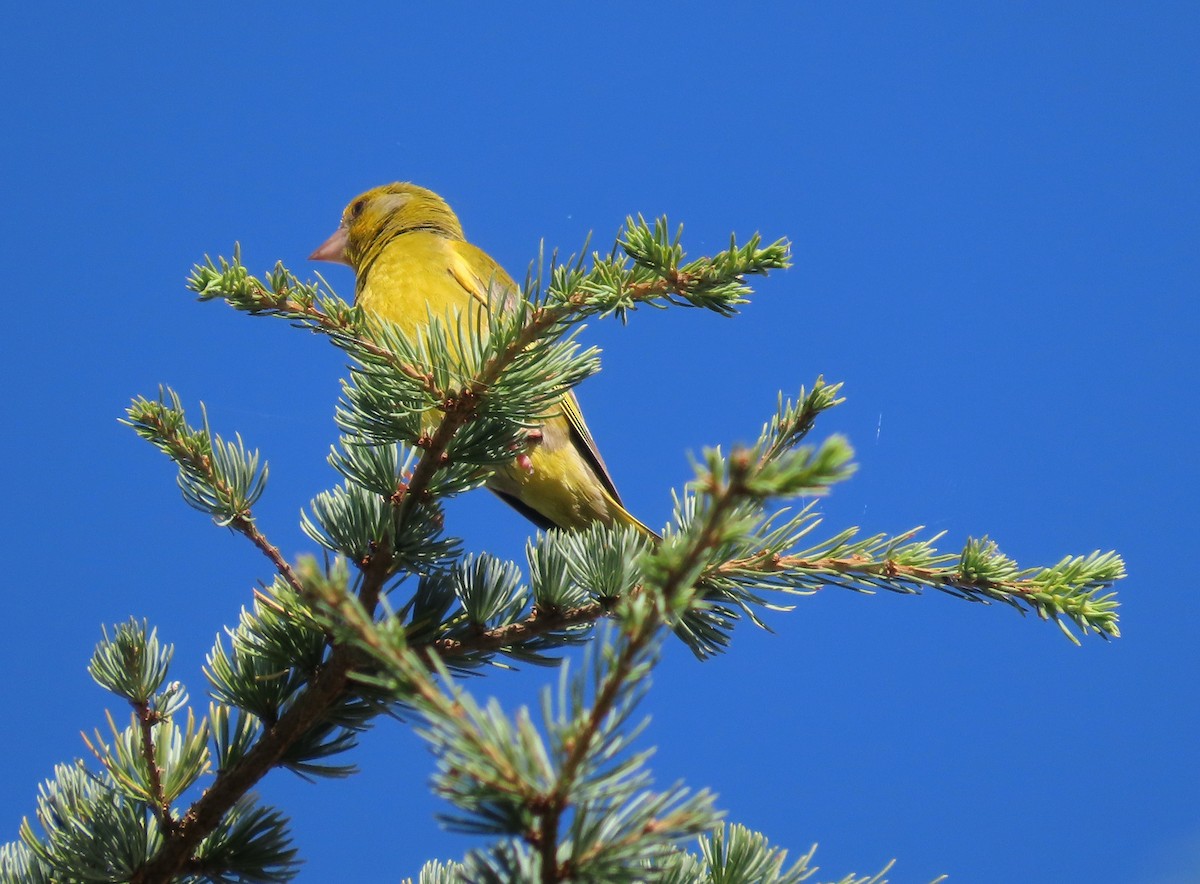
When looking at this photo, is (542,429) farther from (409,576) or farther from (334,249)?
(334,249)

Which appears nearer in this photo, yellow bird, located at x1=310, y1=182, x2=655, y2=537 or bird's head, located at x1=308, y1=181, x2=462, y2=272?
yellow bird, located at x1=310, y1=182, x2=655, y2=537

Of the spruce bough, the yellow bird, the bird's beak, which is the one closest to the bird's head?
the bird's beak

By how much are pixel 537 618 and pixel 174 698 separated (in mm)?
541

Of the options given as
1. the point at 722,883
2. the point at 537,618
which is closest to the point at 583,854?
the point at 722,883

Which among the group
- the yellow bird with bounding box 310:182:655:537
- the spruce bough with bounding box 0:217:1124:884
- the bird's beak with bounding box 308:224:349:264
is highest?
the bird's beak with bounding box 308:224:349:264

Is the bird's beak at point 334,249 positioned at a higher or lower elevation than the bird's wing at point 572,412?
higher

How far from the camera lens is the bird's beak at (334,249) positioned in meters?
4.27

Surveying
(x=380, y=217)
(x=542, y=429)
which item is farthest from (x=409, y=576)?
(x=380, y=217)

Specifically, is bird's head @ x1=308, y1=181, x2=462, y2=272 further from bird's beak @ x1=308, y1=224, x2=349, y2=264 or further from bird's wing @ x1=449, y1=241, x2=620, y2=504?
bird's wing @ x1=449, y1=241, x2=620, y2=504

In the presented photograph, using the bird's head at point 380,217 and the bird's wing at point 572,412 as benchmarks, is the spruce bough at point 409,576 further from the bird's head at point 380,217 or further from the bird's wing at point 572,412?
the bird's head at point 380,217

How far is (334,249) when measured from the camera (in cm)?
427

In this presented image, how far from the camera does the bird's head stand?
4.04 meters

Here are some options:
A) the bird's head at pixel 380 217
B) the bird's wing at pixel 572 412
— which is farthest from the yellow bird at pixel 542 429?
the bird's head at pixel 380 217

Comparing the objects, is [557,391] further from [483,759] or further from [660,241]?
[483,759]
